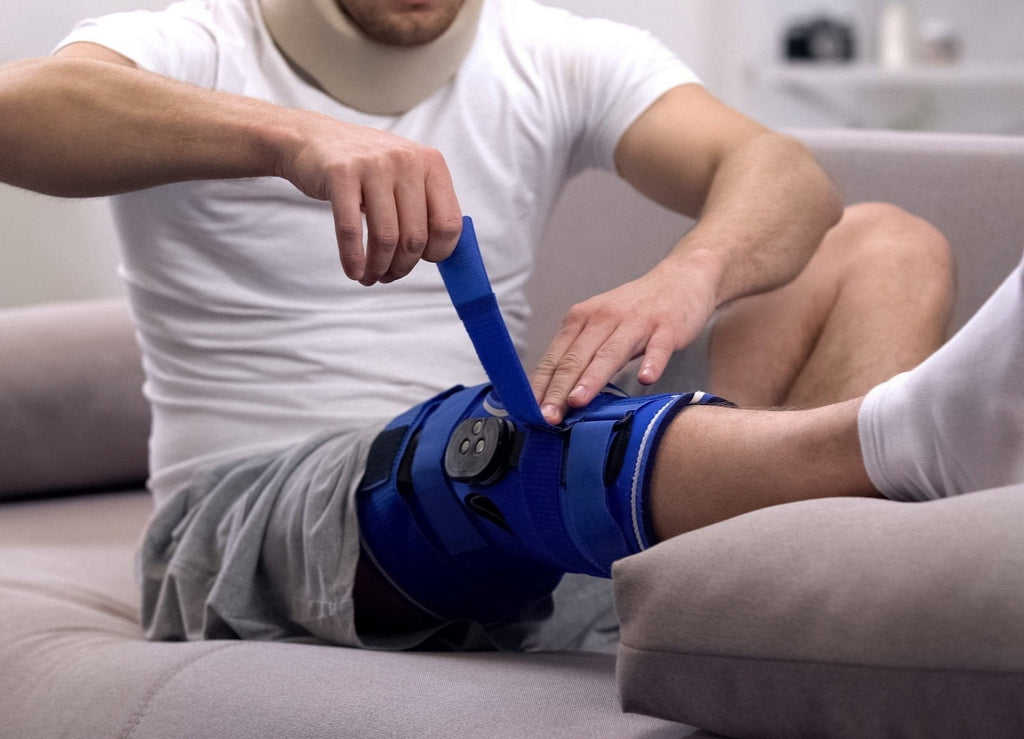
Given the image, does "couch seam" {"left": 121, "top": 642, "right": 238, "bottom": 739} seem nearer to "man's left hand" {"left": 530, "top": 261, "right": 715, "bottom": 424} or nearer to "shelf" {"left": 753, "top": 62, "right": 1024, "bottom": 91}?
"man's left hand" {"left": 530, "top": 261, "right": 715, "bottom": 424}

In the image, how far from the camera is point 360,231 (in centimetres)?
72

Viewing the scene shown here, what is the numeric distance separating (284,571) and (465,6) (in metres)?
0.56

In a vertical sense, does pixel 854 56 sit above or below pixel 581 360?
below

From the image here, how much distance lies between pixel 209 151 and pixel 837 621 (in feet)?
1.68

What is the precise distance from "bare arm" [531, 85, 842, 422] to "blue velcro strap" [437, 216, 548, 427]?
2 centimetres

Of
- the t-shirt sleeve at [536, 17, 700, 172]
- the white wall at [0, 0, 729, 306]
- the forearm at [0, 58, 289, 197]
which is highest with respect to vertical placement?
the forearm at [0, 58, 289, 197]

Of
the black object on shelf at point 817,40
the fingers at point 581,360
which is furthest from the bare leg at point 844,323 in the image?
the black object on shelf at point 817,40

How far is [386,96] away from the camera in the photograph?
115 centimetres

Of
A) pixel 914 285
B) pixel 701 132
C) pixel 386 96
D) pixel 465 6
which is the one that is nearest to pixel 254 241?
pixel 386 96

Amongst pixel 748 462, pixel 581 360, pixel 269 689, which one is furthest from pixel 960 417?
pixel 269 689

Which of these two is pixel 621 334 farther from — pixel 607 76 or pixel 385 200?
pixel 607 76

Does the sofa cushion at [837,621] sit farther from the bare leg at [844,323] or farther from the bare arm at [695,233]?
the bare leg at [844,323]

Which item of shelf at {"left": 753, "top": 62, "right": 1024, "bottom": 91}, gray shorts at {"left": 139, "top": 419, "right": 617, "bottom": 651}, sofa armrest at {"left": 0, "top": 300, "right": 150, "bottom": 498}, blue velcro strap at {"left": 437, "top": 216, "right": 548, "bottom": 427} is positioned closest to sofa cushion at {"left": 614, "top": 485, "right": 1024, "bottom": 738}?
blue velcro strap at {"left": 437, "top": 216, "right": 548, "bottom": 427}

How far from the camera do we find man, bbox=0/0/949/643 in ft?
2.75
